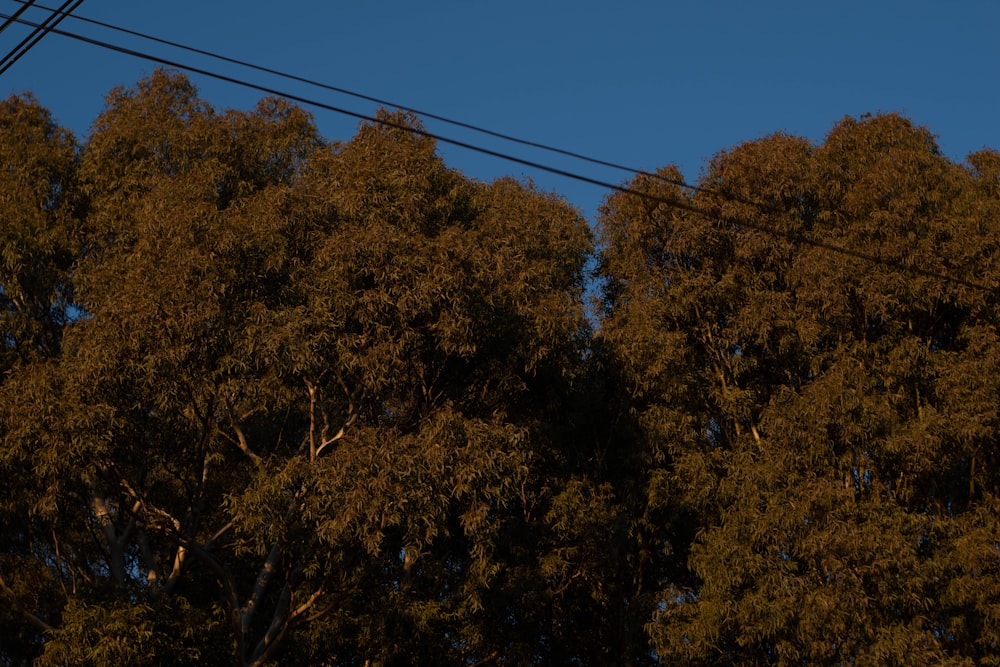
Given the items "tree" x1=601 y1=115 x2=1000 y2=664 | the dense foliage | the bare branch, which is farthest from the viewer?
the bare branch

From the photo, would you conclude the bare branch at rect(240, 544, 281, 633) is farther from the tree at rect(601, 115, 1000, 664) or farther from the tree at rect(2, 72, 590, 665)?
the tree at rect(601, 115, 1000, 664)

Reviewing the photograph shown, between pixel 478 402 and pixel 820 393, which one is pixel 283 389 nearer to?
pixel 478 402

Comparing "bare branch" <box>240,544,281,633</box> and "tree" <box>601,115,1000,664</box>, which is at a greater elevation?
"tree" <box>601,115,1000,664</box>

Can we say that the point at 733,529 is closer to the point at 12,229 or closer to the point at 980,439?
the point at 980,439

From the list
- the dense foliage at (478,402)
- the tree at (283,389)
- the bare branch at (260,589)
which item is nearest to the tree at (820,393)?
the dense foliage at (478,402)

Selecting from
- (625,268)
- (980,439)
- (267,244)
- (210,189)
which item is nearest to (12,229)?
(210,189)

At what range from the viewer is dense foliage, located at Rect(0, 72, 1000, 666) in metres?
17.2

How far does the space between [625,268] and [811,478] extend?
20.3ft

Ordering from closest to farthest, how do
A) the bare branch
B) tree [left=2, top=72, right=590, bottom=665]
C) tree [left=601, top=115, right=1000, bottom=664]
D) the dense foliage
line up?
tree [left=2, top=72, right=590, bottom=665] < the dense foliage < tree [left=601, top=115, right=1000, bottom=664] < the bare branch

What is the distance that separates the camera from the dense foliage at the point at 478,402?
56.4 ft

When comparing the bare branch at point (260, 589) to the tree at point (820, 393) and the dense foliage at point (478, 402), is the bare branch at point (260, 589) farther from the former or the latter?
the tree at point (820, 393)

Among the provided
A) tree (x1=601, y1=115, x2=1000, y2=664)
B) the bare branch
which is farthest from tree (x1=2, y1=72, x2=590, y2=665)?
tree (x1=601, y1=115, x2=1000, y2=664)

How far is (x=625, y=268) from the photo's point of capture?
23.8 metres

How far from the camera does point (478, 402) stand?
21047mm
